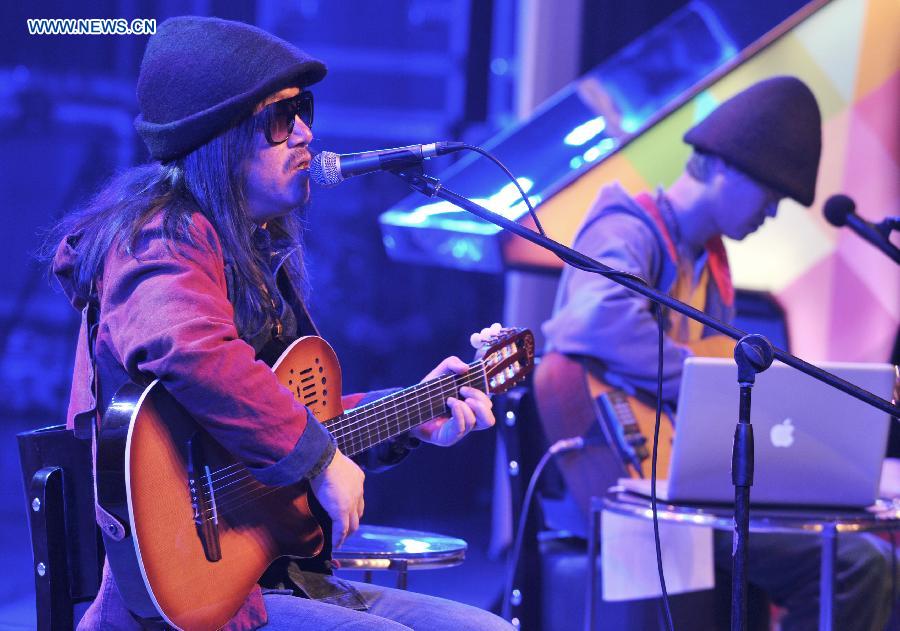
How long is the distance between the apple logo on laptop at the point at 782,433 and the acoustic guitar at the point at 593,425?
25.9 inches

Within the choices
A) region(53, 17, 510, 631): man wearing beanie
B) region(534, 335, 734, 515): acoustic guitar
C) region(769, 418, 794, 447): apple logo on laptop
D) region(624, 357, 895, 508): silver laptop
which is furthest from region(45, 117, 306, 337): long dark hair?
region(534, 335, 734, 515): acoustic guitar

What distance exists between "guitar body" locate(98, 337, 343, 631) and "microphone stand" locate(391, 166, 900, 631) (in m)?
0.48

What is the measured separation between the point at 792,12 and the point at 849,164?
69cm

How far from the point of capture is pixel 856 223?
3.17m

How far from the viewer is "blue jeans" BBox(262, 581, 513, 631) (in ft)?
6.38

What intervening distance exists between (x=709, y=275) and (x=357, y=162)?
6.29 feet

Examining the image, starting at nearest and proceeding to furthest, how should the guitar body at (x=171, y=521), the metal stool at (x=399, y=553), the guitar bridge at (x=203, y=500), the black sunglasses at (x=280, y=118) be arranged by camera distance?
the guitar body at (x=171, y=521)
the guitar bridge at (x=203, y=500)
the black sunglasses at (x=280, y=118)
the metal stool at (x=399, y=553)

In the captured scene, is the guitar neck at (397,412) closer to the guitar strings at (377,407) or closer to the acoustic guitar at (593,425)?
the guitar strings at (377,407)

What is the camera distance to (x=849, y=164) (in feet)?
14.8

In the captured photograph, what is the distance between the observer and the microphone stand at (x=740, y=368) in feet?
6.53

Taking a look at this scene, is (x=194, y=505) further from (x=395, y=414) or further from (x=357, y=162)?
(x=357, y=162)

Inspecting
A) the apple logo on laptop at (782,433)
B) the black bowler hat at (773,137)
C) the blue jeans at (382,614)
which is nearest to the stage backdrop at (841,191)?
the black bowler hat at (773,137)

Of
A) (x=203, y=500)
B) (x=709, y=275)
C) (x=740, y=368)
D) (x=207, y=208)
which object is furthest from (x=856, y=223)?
(x=203, y=500)

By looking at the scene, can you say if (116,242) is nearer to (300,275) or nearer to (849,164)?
(300,275)
